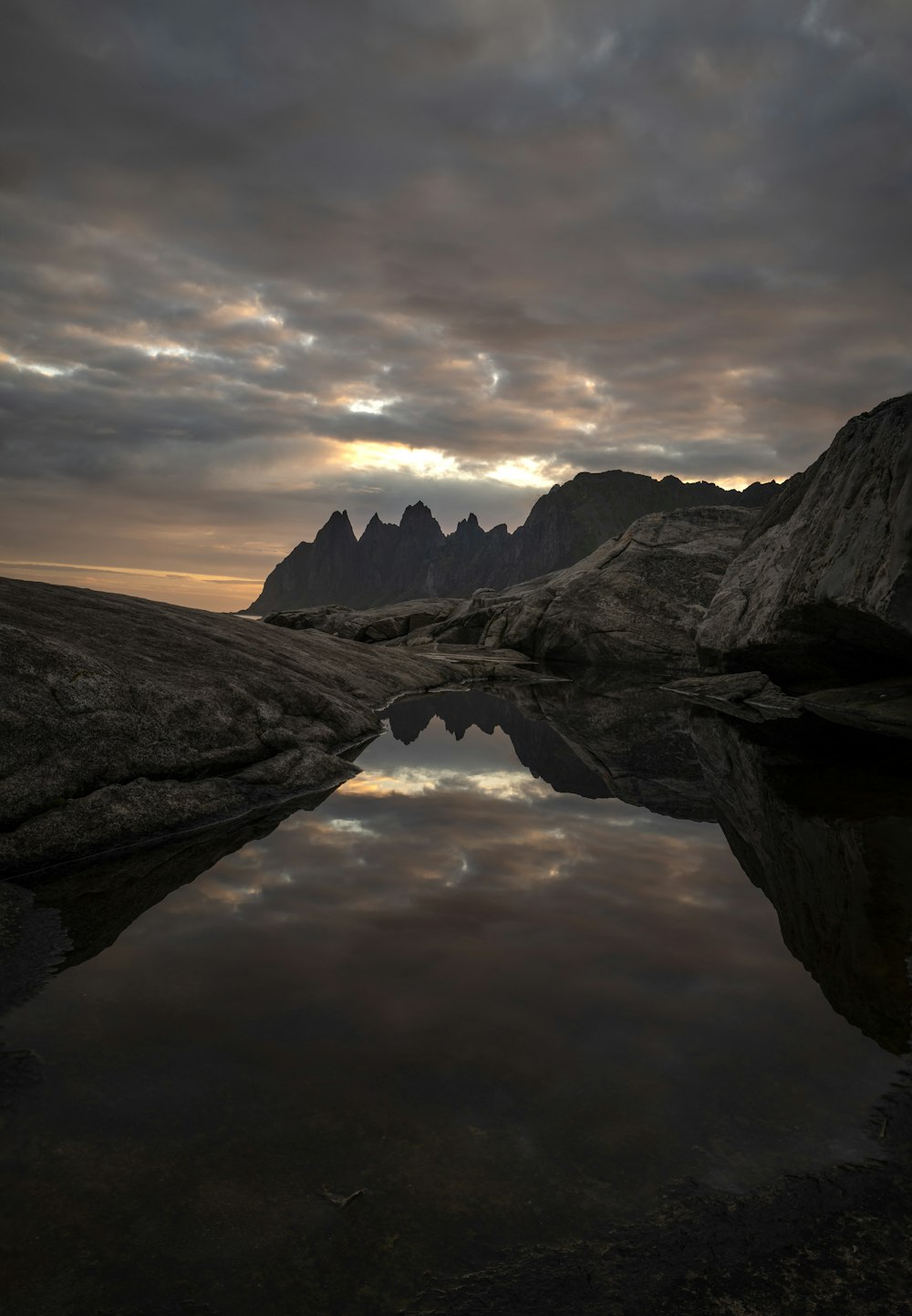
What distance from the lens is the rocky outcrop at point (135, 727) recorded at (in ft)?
29.0

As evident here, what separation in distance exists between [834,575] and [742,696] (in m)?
10.0

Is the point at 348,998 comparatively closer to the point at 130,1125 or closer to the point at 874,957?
the point at 130,1125

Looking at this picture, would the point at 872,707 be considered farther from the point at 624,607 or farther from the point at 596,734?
the point at 624,607

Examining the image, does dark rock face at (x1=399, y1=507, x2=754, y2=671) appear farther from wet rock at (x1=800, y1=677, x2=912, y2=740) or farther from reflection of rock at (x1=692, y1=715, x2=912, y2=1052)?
reflection of rock at (x1=692, y1=715, x2=912, y2=1052)

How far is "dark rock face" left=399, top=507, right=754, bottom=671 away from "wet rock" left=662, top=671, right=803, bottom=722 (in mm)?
10285

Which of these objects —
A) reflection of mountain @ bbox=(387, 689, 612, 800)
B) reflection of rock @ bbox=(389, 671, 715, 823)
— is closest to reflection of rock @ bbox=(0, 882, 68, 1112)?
reflection of mountain @ bbox=(387, 689, 612, 800)

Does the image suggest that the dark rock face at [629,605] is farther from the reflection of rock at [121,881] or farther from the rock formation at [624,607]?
the reflection of rock at [121,881]

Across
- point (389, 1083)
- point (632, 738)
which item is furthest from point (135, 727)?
point (632, 738)

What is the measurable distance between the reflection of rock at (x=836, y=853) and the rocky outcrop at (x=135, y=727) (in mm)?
6982

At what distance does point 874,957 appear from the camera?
603 centimetres

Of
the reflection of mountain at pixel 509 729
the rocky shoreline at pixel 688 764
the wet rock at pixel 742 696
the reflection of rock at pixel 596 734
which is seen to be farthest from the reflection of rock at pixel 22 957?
the wet rock at pixel 742 696

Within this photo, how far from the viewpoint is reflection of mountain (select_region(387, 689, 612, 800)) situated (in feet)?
45.4

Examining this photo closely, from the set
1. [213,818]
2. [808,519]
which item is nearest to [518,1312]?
[213,818]

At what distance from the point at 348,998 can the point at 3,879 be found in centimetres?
468
